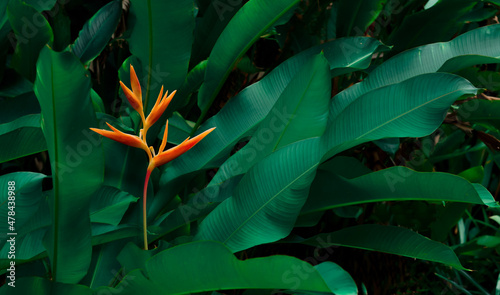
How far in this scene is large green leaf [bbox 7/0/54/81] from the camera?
37.2 inches

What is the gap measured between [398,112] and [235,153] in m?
0.30

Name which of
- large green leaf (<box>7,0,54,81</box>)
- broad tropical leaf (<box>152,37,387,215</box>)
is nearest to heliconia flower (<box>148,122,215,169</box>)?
broad tropical leaf (<box>152,37,387,215</box>)

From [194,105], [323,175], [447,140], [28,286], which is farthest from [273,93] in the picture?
[447,140]

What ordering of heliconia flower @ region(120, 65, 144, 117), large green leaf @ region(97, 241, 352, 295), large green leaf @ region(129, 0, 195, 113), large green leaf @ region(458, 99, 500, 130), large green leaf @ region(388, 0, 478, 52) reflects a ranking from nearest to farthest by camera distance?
1. large green leaf @ region(97, 241, 352, 295)
2. heliconia flower @ region(120, 65, 144, 117)
3. large green leaf @ region(129, 0, 195, 113)
4. large green leaf @ region(458, 99, 500, 130)
5. large green leaf @ region(388, 0, 478, 52)

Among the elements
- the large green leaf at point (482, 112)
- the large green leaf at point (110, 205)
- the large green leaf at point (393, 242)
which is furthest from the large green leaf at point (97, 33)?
the large green leaf at point (482, 112)

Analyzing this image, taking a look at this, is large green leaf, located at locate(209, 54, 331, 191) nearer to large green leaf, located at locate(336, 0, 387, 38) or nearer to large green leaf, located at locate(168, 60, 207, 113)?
large green leaf, located at locate(168, 60, 207, 113)

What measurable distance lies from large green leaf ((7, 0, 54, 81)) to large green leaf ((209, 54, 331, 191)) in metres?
0.51

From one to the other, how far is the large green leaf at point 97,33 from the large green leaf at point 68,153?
482 mm

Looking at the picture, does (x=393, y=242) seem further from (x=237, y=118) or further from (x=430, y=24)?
(x=430, y=24)

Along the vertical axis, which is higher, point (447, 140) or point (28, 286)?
point (28, 286)

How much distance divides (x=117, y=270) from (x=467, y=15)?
112cm

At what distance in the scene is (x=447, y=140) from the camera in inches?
55.2

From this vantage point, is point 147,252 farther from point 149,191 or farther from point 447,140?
point 447,140

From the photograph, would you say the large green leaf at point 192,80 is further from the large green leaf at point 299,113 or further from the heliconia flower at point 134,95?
the heliconia flower at point 134,95
